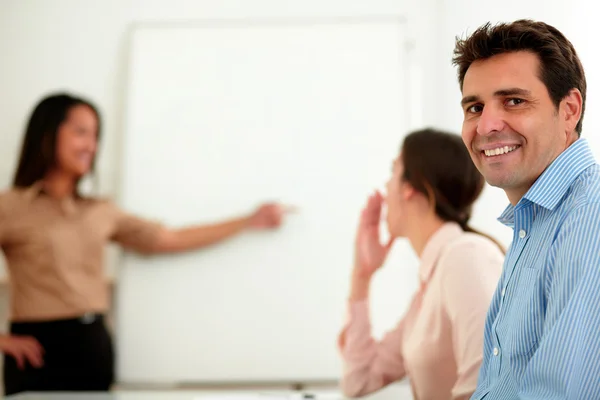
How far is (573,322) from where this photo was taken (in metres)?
0.85

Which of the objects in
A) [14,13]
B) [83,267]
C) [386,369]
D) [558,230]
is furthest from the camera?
[14,13]

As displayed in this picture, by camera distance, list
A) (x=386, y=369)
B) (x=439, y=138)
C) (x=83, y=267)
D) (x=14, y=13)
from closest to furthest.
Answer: (x=439, y=138)
(x=386, y=369)
(x=83, y=267)
(x=14, y=13)

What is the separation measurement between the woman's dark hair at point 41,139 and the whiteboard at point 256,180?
32 centimetres

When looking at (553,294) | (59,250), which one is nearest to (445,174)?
(553,294)

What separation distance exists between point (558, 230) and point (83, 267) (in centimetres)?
199

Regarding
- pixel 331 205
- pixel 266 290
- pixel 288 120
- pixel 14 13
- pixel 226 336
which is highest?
pixel 14 13

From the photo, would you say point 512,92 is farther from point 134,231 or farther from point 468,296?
point 134,231

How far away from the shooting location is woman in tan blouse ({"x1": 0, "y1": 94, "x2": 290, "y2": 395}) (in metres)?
2.42

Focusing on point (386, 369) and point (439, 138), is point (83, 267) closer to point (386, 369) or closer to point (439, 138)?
point (386, 369)

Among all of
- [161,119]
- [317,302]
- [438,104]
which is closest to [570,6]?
[438,104]

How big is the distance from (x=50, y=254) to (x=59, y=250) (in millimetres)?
34

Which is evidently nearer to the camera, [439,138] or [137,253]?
[439,138]

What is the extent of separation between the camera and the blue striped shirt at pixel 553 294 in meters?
0.85

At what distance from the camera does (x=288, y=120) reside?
112 inches
